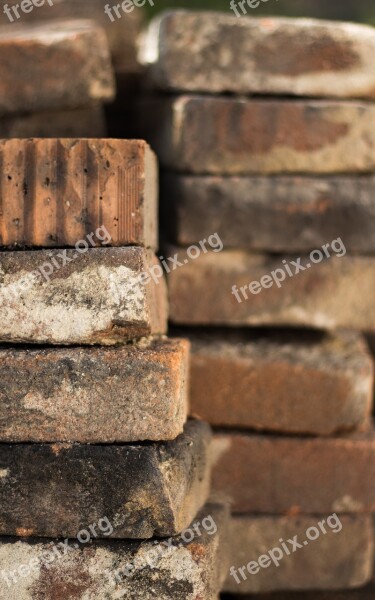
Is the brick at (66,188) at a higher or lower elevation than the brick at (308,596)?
higher

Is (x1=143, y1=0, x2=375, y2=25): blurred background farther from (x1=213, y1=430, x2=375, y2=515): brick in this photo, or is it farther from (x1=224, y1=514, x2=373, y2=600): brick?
(x1=224, y1=514, x2=373, y2=600): brick

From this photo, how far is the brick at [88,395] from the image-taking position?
2137 mm

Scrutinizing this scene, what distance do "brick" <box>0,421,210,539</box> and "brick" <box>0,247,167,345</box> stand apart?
0.30 metres

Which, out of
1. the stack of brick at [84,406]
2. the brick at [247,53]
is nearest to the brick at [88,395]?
the stack of brick at [84,406]

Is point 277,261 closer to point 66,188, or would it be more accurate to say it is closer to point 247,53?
point 247,53

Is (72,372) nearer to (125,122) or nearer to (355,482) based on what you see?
(355,482)

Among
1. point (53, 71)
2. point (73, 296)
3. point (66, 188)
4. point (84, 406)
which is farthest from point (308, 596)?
point (53, 71)

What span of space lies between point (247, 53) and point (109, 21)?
28.6 inches

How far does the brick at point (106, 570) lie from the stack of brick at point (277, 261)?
70 centimetres

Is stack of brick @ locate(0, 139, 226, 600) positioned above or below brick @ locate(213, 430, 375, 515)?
above

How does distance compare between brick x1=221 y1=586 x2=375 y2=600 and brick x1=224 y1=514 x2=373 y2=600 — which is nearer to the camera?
brick x1=224 y1=514 x2=373 y2=600

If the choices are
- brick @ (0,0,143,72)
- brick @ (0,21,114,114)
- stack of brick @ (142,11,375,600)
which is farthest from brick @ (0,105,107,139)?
brick @ (0,0,143,72)

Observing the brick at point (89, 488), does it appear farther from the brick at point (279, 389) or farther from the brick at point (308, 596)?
the brick at point (308, 596)

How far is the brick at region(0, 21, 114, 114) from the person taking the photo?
2693 millimetres
